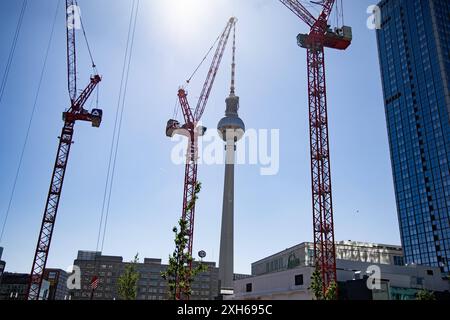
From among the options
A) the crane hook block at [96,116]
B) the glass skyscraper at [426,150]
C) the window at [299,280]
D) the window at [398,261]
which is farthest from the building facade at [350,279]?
the glass skyscraper at [426,150]

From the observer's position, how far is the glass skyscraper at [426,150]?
16786 cm

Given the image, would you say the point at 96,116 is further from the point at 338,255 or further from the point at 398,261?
the point at 398,261

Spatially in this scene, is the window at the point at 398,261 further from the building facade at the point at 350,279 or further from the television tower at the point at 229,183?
the television tower at the point at 229,183

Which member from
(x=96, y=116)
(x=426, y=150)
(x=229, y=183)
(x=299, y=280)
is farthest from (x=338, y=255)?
(x=426, y=150)

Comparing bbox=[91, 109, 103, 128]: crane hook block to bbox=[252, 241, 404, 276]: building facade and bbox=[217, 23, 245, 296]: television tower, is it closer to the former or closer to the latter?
bbox=[252, 241, 404, 276]: building facade

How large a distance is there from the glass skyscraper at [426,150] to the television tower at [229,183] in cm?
8606

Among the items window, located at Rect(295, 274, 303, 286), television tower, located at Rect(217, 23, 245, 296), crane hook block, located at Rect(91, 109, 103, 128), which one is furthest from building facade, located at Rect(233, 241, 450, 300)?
crane hook block, located at Rect(91, 109, 103, 128)

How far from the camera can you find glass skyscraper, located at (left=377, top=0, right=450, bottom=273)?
167863 mm
